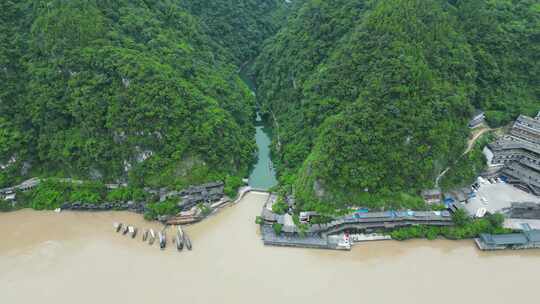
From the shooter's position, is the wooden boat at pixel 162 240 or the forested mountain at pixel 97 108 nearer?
the wooden boat at pixel 162 240

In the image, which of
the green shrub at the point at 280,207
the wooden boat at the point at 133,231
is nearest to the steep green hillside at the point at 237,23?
the green shrub at the point at 280,207

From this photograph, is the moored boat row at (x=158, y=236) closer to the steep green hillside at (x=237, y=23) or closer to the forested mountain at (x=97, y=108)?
the forested mountain at (x=97, y=108)

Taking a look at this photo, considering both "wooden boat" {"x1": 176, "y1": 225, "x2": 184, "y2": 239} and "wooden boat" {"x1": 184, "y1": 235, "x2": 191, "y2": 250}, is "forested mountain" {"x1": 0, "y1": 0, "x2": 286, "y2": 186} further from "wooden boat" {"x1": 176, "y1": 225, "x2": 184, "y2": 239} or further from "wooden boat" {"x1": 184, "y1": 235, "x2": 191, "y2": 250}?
"wooden boat" {"x1": 184, "y1": 235, "x2": 191, "y2": 250}

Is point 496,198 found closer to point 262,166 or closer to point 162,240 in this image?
point 262,166

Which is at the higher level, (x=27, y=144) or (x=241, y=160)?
(x=27, y=144)

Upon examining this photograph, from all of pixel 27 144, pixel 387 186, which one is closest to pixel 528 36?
pixel 387 186

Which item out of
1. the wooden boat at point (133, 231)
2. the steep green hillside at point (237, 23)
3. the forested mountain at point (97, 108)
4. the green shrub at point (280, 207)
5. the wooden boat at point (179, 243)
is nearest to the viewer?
the wooden boat at point (179, 243)

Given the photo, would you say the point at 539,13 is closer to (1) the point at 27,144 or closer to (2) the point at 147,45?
Result: (2) the point at 147,45
